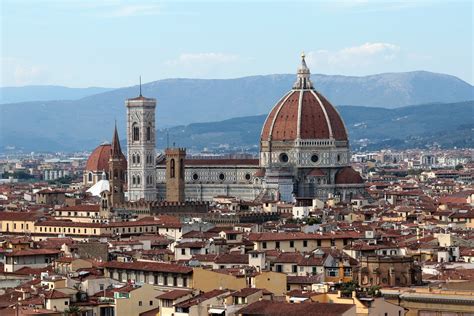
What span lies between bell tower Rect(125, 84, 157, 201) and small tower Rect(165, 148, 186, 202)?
23.0 feet

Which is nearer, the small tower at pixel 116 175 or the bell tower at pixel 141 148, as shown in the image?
the small tower at pixel 116 175

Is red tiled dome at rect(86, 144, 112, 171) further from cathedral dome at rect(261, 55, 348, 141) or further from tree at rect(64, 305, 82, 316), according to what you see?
tree at rect(64, 305, 82, 316)

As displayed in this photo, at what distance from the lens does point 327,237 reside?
6588 cm

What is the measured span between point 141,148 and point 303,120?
496 inches

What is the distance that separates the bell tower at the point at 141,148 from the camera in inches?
5241

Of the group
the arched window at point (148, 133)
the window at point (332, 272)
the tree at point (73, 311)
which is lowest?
the tree at point (73, 311)

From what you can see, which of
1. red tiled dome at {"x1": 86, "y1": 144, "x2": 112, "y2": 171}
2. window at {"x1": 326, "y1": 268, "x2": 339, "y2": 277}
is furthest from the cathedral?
window at {"x1": 326, "y1": 268, "x2": 339, "y2": 277}

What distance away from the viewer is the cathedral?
129 meters

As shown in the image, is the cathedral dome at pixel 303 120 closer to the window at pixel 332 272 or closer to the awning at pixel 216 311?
the window at pixel 332 272

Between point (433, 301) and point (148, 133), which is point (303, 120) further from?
point (433, 301)

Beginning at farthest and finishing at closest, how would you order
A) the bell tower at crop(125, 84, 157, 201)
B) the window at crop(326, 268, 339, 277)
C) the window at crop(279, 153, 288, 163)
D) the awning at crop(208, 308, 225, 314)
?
the bell tower at crop(125, 84, 157, 201) < the window at crop(279, 153, 288, 163) < the window at crop(326, 268, 339, 277) < the awning at crop(208, 308, 225, 314)

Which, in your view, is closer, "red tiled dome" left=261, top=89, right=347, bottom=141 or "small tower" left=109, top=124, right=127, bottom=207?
"small tower" left=109, top=124, right=127, bottom=207

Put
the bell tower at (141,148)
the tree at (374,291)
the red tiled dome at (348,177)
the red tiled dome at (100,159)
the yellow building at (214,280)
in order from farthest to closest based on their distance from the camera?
the red tiled dome at (100,159), the bell tower at (141,148), the red tiled dome at (348,177), the yellow building at (214,280), the tree at (374,291)

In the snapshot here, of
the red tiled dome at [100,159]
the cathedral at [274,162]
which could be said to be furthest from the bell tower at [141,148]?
the red tiled dome at [100,159]
